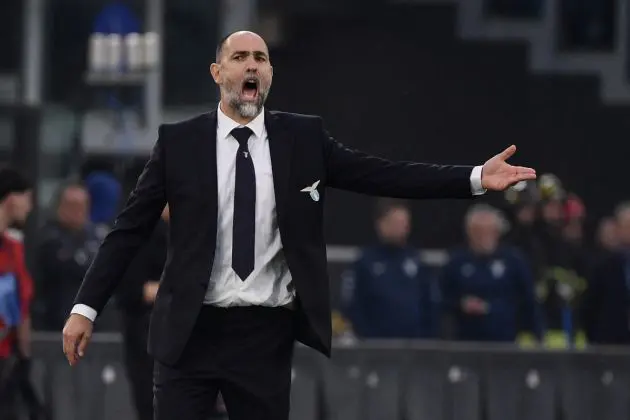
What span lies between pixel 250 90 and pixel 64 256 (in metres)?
6.38

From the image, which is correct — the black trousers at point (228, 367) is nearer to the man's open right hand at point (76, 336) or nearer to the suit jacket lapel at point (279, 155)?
the man's open right hand at point (76, 336)

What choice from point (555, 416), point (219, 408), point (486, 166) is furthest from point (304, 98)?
point (486, 166)

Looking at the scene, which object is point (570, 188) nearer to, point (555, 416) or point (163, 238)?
point (555, 416)

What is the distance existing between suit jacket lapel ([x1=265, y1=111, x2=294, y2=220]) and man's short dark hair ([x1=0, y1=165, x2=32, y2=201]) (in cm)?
353

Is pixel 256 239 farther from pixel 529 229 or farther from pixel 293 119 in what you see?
pixel 529 229

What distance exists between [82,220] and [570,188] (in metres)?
7.69

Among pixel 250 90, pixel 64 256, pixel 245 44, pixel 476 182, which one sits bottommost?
pixel 64 256

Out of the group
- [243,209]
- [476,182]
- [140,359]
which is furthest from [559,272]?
[243,209]

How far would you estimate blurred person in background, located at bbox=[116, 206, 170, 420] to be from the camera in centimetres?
996

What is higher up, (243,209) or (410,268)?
(243,209)

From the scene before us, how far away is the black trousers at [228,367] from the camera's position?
676 centimetres

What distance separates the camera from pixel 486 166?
6727mm

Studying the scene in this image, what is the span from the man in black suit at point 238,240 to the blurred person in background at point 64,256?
6073 mm

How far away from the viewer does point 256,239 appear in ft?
22.3
